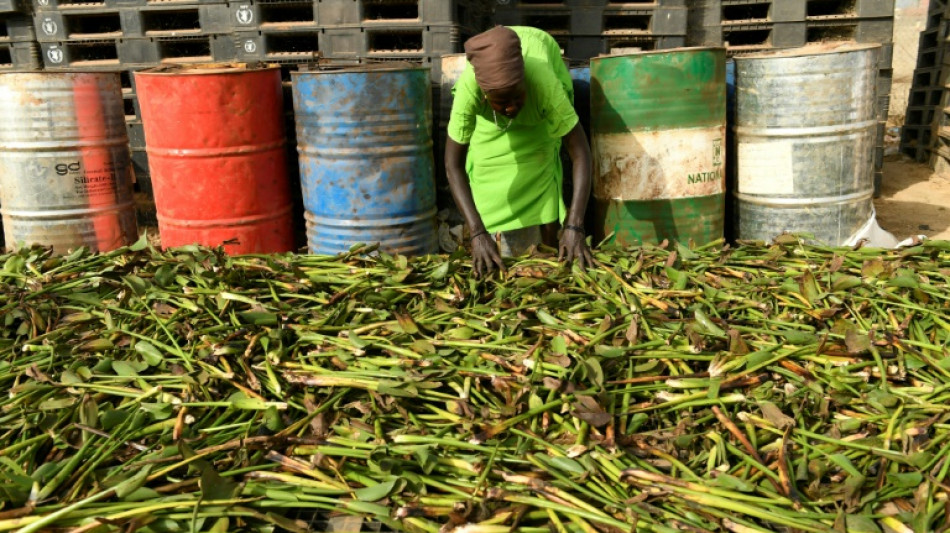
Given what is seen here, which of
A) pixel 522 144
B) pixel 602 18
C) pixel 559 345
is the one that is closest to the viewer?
pixel 559 345

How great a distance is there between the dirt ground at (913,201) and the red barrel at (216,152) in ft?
15.3

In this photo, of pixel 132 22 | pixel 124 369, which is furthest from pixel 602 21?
pixel 124 369

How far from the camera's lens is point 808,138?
434 centimetres

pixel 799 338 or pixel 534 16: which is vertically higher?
pixel 534 16

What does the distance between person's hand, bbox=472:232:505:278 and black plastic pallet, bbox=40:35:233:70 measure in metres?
3.39

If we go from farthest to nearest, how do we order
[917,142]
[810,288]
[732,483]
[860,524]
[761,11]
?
1. [917,142]
2. [761,11]
3. [810,288]
4. [732,483]
5. [860,524]

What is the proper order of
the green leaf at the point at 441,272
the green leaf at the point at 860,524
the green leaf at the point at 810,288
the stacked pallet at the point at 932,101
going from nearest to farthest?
the green leaf at the point at 860,524
the green leaf at the point at 810,288
the green leaf at the point at 441,272
the stacked pallet at the point at 932,101

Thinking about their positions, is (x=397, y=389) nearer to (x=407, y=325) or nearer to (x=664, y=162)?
(x=407, y=325)

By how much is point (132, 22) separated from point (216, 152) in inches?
72.4

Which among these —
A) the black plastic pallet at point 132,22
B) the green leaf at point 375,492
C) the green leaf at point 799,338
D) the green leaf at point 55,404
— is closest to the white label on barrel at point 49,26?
the black plastic pallet at point 132,22

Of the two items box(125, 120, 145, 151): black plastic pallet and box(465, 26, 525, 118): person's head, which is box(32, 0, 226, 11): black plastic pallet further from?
box(465, 26, 525, 118): person's head

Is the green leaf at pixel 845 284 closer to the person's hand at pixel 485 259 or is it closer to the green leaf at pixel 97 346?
the person's hand at pixel 485 259

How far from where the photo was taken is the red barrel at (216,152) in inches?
173

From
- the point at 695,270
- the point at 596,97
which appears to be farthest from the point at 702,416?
the point at 596,97
